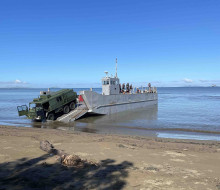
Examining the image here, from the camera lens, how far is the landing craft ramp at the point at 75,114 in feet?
61.9

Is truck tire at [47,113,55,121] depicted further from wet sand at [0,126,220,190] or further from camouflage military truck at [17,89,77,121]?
wet sand at [0,126,220,190]

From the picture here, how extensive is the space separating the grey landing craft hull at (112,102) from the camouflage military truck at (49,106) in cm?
159

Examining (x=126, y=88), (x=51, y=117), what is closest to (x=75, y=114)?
(x=51, y=117)

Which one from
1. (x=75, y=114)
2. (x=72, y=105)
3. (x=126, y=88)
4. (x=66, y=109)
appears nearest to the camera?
(x=75, y=114)

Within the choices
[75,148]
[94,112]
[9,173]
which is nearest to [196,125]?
[94,112]

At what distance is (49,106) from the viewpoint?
1817 cm

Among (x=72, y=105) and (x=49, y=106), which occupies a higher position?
(x=49, y=106)

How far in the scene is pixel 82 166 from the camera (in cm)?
580

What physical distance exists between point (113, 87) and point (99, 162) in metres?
17.9

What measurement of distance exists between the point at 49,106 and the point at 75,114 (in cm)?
267

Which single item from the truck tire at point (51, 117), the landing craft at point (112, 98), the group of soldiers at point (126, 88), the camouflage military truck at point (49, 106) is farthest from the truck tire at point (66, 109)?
the group of soldiers at point (126, 88)

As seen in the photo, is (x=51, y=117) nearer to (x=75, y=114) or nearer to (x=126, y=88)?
(x=75, y=114)

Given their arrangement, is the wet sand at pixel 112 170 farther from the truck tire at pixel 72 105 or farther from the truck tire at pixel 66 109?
the truck tire at pixel 72 105

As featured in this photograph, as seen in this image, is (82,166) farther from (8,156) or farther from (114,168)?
(8,156)
